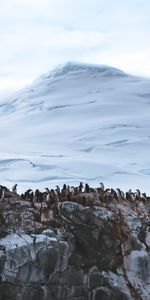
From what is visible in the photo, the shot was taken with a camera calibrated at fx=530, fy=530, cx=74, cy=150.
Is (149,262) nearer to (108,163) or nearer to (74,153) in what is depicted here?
(108,163)

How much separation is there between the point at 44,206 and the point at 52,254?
65 centimetres

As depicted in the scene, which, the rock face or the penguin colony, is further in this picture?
the penguin colony

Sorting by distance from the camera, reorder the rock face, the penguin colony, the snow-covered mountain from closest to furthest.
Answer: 1. the rock face
2. the penguin colony
3. the snow-covered mountain

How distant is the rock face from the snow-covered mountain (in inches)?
277

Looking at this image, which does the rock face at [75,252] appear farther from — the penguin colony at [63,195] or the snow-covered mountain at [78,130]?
the snow-covered mountain at [78,130]

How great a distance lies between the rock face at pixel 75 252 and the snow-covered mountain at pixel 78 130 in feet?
23.1

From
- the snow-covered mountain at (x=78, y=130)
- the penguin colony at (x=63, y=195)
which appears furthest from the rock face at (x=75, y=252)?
the snow-covered mountain at (x=78, y=130)

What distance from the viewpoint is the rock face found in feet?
20.2

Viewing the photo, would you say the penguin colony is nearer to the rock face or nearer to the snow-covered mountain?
the rock face

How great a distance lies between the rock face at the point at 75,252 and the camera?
6.15m

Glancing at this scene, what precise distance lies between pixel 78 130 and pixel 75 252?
53.9 feet

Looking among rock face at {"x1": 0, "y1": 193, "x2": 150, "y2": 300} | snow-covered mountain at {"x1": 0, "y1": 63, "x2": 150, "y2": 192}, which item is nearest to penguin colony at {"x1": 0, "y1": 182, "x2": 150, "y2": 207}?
rock face at {"x1": 0, "y1": 193, "x2": 150, "y2": 300}

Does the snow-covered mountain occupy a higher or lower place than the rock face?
higher

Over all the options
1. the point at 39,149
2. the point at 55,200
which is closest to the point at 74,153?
the point at 39,149
